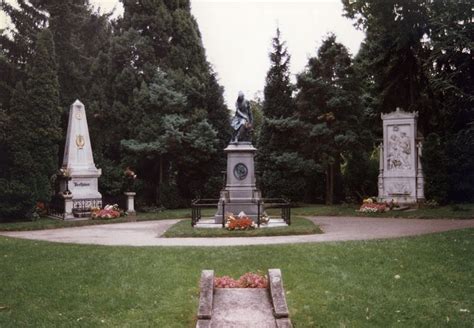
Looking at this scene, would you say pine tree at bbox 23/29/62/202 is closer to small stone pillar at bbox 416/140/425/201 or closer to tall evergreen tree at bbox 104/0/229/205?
tall evergreen tree at bbox 104/0/229/205

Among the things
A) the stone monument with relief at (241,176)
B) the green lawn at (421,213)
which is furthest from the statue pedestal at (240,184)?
the green lawn at (421,213)

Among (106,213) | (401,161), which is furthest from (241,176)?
(401,161)

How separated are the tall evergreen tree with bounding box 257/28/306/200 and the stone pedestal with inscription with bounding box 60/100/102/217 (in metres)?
10.2

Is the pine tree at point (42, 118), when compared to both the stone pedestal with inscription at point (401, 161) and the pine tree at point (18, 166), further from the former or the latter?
the stone pedestal with inscription at point (401, 161)

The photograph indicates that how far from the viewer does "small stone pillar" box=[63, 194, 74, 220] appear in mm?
23094

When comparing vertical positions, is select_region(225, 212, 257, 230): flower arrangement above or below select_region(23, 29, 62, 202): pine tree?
below

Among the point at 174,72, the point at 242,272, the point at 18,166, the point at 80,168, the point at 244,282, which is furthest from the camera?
the point at 174,72

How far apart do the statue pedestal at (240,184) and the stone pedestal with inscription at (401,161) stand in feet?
28.6

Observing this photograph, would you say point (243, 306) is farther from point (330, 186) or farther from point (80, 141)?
point (330, 186)

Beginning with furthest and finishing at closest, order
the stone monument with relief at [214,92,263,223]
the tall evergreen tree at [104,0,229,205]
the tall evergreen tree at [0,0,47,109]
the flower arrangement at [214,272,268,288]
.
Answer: the tall evergreen tree at [104,0,229,205] < the tall evergreen tree at [0,0,47,109] < the stone monument with relief at [214,92,263,223] < the flower arrangement at [214,272,268,288]

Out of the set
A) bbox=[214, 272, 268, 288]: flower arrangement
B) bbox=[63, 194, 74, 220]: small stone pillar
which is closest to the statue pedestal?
bbox=[63, 194, 74, 220]: small stone pillar

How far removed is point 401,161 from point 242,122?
955cm

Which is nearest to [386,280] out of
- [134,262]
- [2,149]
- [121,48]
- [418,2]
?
[134,262]

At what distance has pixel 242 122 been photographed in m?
19.8
